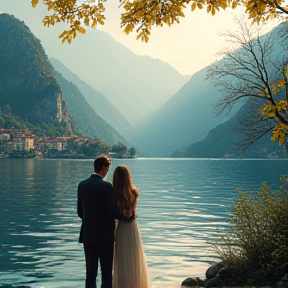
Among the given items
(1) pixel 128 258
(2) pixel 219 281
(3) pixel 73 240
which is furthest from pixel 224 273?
(3) pixel 73 240

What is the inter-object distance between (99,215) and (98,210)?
76mm

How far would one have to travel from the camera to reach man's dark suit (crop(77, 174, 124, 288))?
747 cm

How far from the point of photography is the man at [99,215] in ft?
24.5

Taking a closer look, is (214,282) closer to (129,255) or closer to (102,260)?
(129,255)

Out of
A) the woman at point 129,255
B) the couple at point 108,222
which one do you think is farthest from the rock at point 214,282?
the couple at point 108,222

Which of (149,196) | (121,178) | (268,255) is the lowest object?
(149,196)

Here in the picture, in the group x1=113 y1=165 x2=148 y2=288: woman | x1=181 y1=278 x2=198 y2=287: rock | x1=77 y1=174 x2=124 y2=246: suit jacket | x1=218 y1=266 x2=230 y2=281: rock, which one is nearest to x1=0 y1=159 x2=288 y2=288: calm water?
x1=181 y1=278 x2=198 y2=287: rock

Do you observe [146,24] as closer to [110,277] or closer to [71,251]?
[110,277]

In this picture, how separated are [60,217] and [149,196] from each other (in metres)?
19.0

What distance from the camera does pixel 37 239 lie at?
22219mm

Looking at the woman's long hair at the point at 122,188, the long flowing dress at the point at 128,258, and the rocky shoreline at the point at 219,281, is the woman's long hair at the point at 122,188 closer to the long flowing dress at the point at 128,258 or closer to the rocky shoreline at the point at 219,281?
the long flowing dress at the point at 128,258

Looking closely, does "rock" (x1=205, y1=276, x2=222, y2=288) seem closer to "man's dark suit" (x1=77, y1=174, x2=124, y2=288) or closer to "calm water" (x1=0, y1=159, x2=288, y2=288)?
"calm water" (x1=0, y1=159, x2=288, y2=288)

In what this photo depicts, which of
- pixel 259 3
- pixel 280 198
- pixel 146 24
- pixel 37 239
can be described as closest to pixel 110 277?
pixel 146 24

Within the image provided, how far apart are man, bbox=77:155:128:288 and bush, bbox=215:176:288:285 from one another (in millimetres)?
4217
